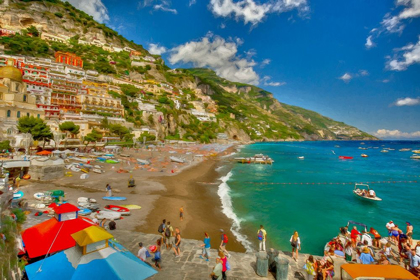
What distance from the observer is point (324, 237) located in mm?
14188

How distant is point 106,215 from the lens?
43.3 ft

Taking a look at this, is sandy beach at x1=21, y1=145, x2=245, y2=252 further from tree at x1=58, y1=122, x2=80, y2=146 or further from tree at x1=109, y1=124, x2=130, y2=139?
tree at x1=109, y1=124, x2=130, y2=139

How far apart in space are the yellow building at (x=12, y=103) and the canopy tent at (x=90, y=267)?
127 feet

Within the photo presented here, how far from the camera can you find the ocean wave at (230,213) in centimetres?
1275

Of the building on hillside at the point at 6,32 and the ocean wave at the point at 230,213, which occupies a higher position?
the building on hillside at the point at 6,32

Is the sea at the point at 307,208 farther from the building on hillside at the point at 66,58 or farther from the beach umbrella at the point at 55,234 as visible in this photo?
the building on hillside at the point at 66,58

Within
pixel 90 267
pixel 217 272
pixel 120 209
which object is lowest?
pixel 120 209

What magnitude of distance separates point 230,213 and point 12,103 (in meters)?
43.2

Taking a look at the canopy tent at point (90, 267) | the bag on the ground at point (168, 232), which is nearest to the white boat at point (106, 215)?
the bag on the ground at point (168, 232)

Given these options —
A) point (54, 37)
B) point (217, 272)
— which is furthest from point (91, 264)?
point (54, 37)

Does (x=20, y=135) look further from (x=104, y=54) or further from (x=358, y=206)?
(x=104, y=54)

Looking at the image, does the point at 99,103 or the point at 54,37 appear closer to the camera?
the point at 99,103

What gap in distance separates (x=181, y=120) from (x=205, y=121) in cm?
2534

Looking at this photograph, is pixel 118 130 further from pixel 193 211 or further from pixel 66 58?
pixel 66 58
